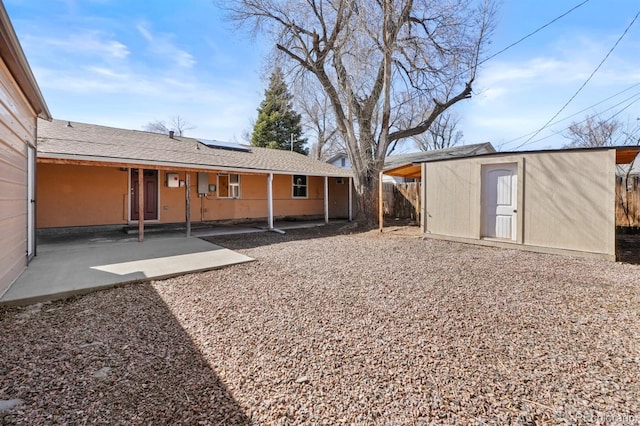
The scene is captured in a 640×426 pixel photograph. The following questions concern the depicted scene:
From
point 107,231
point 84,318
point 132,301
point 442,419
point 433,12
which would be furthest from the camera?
point 433,12

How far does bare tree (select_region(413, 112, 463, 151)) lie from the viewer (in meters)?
35.3

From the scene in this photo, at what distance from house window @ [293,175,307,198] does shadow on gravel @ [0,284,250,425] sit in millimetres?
10560

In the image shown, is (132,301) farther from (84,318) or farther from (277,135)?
(277,135)

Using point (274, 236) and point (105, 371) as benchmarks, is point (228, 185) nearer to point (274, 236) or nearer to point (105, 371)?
point (274, 236)

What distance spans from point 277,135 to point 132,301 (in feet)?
85.4

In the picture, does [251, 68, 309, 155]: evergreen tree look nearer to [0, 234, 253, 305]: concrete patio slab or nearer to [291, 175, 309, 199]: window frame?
[291, 175, 309, 199]: window frame

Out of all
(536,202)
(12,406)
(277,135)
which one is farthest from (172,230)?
(277,135)

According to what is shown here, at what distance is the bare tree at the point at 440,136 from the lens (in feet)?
116

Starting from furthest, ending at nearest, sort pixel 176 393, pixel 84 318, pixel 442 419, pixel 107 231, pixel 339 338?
pixel 107 231, pixel 84 318, pixel 339 338, pixel 176 393, pixel 442 419

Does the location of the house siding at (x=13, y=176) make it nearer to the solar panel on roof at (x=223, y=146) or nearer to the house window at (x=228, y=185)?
the house window at (x=228, y=185)

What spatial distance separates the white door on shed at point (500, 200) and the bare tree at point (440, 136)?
29567 millimetres

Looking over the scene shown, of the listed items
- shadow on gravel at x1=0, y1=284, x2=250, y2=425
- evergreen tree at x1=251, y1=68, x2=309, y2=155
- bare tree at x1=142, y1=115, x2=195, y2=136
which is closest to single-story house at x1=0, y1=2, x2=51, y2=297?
shadow on gravel at x1=0, y1=284, x2=250, y2=425

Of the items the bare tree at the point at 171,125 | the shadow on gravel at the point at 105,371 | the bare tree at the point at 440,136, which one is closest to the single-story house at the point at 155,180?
the shadow on gravel at the point at 105,371

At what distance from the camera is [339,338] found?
283 cm
